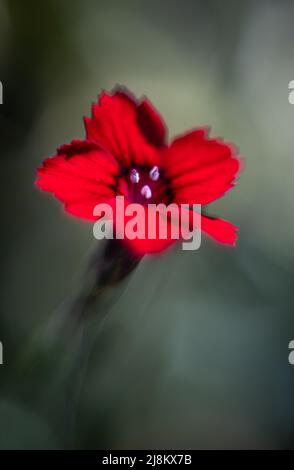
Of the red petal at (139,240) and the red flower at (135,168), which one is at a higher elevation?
the red flower at (135,168)

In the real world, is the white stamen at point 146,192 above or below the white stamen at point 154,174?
below

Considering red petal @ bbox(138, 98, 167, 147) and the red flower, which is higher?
red petal @ bbox(138, 98, 167, 147)

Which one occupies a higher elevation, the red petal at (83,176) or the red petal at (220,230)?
the red petal at (83,176)
